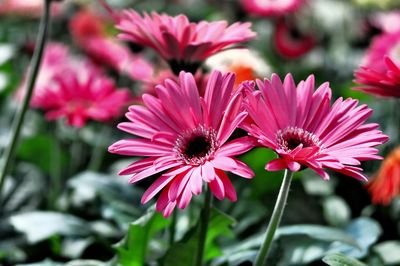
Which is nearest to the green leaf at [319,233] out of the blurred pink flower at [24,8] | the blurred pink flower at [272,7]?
the blurred pink flower at [272,7]

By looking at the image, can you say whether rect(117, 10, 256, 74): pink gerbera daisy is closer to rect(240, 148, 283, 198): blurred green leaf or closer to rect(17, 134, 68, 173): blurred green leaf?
rect(240, 148, 283, 198): blurred green leaf

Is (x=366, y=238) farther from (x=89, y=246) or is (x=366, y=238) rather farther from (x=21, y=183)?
(x=21, y=183)

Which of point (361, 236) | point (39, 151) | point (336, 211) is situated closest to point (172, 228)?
point (361, 236)

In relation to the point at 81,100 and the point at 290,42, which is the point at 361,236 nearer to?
the point at 81,100

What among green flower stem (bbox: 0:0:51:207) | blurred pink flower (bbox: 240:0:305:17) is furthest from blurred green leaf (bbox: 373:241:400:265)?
blurred pink flower (bbox: 240:0:305:17)

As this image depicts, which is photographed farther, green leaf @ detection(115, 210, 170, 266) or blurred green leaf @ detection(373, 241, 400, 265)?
blurred green leaf @ detection(373, 241, 400, 265)

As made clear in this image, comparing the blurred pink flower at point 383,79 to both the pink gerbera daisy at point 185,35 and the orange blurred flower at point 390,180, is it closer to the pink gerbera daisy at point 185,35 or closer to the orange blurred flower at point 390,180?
the pink gerbera daisy at point 185,35
